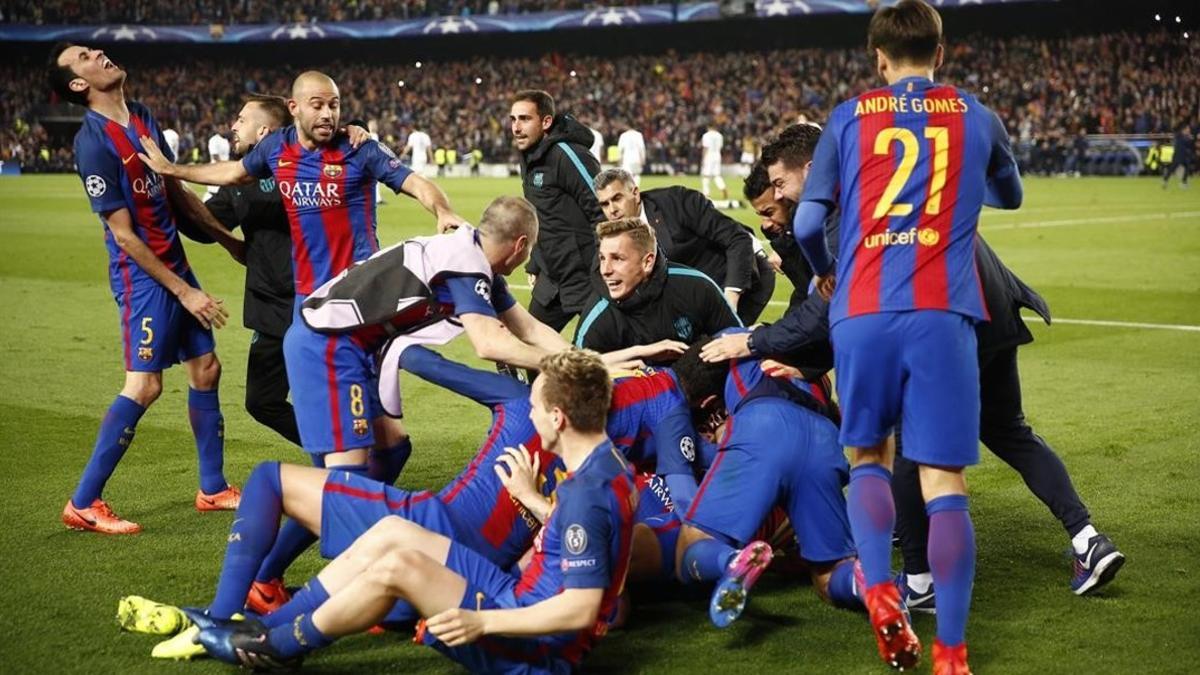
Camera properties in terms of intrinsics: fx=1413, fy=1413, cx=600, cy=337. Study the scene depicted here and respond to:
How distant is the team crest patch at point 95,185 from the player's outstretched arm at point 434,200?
4.82 feet

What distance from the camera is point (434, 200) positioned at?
6.71 m

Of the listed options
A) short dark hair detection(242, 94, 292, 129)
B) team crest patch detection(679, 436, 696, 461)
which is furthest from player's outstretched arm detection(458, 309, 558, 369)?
short dark hair detection(242, 94, 292, 129)

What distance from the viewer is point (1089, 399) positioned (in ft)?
32.5

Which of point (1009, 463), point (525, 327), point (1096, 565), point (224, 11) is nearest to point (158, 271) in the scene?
point (525, 327)

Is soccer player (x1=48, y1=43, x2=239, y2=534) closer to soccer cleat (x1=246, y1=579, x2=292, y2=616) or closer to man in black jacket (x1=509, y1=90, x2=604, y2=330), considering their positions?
soccer cleat (x1=246, y1=579, x2=292, y2=616)

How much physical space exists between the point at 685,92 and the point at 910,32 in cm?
5148

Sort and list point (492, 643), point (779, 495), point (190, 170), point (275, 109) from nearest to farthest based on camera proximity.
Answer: point (492, 643), point (779, 495), point (190, 170), point (275, 109)

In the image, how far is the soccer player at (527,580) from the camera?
4.45m

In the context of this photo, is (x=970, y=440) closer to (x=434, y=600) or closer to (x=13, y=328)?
(x=434, y=600)

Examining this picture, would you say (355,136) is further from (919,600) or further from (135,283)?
(919,600)

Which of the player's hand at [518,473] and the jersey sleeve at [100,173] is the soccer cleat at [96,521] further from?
the player's hand at [518,473]

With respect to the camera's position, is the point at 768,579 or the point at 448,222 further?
the point at 448,222

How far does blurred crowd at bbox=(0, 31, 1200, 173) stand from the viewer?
1802 inches

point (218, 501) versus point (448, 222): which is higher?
point (448, 222)
